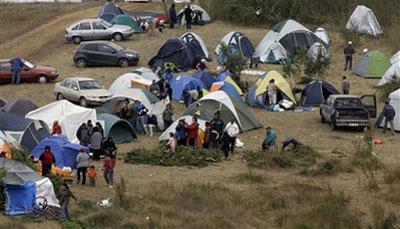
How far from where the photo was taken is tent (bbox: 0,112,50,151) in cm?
2519

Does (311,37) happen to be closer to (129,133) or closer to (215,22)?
(215,22)

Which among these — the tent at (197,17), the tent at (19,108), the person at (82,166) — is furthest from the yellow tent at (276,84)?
the tent at (197,17)

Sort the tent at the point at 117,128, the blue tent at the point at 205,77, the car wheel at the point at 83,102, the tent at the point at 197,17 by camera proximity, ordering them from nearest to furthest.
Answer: the tent at the point at 117,128
the car wheel at the point at 83,102
the blue tent at the point at 205,77
the tent at the point at 197,17

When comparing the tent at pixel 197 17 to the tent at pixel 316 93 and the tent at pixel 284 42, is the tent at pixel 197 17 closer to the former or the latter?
the tent at pixel 284 42

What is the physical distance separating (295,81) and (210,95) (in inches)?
302

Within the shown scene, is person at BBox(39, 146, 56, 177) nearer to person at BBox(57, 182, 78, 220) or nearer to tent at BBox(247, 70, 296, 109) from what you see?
person at BBox(57, 182, 78, 220)

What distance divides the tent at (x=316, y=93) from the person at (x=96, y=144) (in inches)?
387

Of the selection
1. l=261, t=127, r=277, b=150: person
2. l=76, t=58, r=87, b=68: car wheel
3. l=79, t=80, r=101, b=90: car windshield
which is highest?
l=261, t=127, r=277, b=150: person

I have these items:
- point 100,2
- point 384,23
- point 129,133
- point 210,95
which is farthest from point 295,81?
point 100,2

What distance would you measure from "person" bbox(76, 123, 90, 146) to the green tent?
20.9 m

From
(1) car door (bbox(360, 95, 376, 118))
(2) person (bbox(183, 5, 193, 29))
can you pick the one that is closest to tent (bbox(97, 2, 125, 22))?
(2) person (bbox(183, 5, 193, 29))

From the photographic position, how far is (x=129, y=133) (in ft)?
90.0

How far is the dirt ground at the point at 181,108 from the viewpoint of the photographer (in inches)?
902

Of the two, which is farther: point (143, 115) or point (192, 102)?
point (192, 102)
